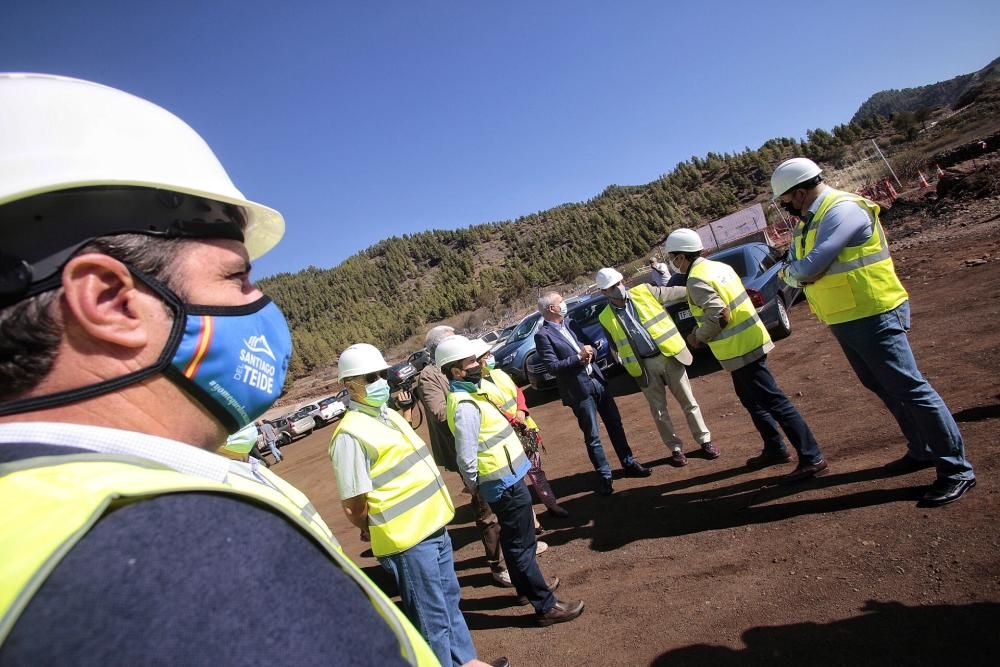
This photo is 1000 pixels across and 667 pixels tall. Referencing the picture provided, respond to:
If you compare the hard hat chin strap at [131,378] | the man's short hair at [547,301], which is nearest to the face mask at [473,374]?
the man's short hair at [547,301]

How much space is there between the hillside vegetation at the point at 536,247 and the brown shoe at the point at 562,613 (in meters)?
23.0

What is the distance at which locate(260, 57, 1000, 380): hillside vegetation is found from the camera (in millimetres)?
33656

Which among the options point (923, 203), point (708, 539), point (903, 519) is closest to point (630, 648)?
point (708, 539)

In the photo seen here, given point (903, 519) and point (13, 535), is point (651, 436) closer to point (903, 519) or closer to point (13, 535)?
point (903, 519)

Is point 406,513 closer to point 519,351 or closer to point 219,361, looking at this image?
point 219,361

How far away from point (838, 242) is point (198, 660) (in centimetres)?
375

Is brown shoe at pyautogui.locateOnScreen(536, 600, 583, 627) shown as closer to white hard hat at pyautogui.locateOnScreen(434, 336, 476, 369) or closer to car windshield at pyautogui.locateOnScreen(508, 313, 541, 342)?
white hard hat at pyautogui.locateOnScreen(434, 336, 476, 369)

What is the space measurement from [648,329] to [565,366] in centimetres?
98

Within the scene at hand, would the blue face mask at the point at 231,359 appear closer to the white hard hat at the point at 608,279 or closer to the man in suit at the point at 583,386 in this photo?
the man in suit at the point at 583,386

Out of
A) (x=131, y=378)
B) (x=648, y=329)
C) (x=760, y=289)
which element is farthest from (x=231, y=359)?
(x=760, y=289)

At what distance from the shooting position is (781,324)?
809cm

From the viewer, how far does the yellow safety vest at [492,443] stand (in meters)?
3.50

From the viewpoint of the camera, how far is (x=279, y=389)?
116 cm

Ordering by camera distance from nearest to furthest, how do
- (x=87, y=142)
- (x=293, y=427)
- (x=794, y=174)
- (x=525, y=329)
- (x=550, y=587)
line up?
(x=87, y=142) → (x=794, y=174) → (x=550, y=587) → (x=525, y=329) → (x=293, y=427)
